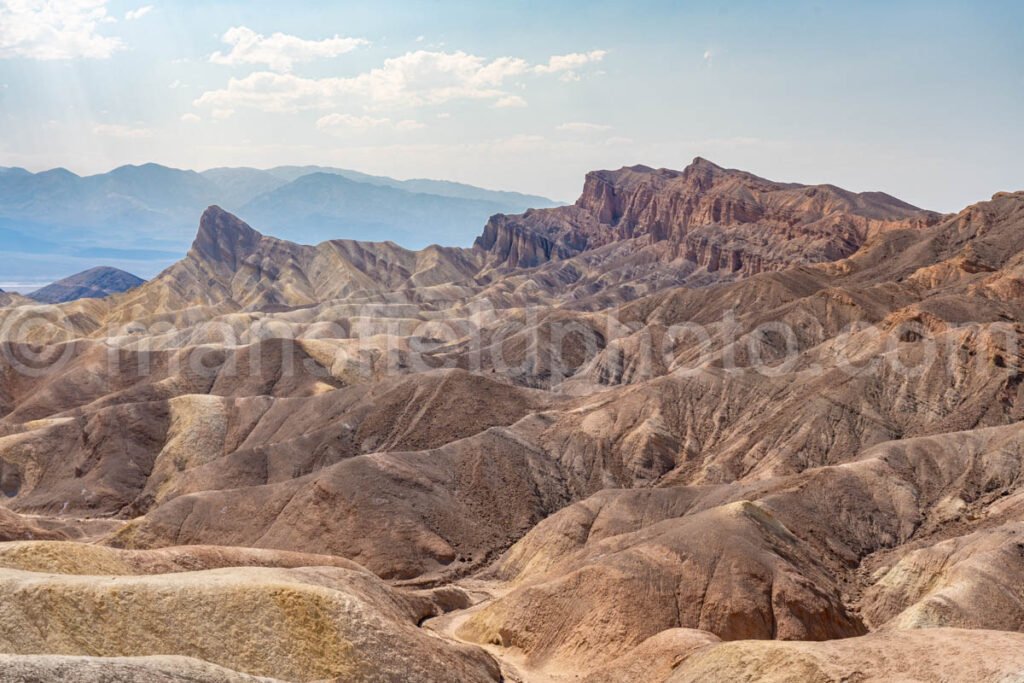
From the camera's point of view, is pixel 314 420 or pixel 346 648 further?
pixel 314 420

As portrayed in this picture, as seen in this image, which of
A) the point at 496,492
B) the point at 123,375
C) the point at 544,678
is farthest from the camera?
the point at 123,375

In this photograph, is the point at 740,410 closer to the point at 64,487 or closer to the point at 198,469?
the point at 198,469

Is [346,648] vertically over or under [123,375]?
over

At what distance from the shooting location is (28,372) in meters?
143

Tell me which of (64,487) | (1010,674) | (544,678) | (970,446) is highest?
(1010,674)

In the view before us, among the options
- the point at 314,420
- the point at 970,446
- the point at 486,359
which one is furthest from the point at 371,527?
the point at 486,359

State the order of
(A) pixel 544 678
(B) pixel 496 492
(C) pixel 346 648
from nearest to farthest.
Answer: (C) pixel 346 648 < (A) pixel 544 678 < (B) pixel 496 492

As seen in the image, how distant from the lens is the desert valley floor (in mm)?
37312

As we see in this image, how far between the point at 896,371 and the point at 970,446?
19.9 metres

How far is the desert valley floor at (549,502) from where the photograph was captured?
37.3 meters

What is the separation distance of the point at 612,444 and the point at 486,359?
207ft

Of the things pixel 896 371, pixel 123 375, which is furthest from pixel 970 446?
pixel 123 375

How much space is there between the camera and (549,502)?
283 feet

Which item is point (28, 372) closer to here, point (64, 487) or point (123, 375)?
point (123, 375)
